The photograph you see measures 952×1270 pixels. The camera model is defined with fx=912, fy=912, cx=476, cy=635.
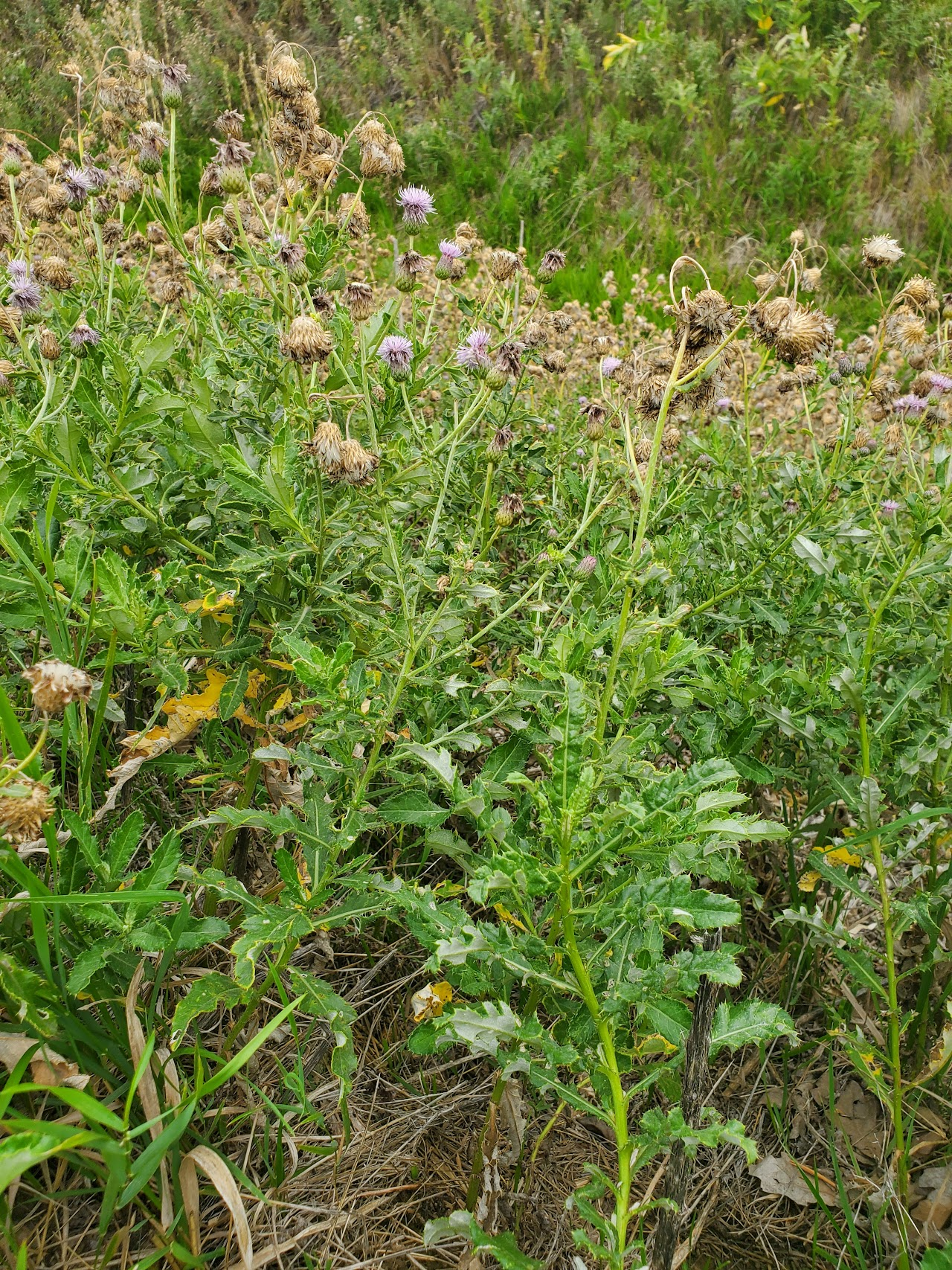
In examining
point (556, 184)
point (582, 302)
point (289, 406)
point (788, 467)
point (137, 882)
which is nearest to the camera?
point (137, 882)

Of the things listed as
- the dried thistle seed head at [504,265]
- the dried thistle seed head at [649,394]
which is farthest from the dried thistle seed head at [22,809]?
the dried thistle seed head at [504,265]

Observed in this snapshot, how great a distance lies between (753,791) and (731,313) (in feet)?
3.22

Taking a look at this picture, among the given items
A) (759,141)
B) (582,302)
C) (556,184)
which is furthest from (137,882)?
(759,141)

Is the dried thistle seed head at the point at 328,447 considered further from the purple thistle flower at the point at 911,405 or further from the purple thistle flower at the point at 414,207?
the purple thistle flower at the point at 911,405

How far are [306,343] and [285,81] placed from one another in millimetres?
647

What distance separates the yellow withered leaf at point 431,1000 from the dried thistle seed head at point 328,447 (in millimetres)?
809

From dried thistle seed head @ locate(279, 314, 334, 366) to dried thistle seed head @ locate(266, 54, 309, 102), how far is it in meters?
0.58

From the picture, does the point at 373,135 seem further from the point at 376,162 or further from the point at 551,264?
the point at 551,264

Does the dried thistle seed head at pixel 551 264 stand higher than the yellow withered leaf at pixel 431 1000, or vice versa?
the dried thistle seed head at pixel 551 264

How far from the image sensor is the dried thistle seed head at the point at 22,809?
97 cm

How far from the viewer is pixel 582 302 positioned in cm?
516

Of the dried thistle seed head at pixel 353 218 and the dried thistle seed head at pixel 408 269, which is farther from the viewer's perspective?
the dried thistle seed head at pixel 408 269

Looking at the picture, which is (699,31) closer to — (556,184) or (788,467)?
(556,184)

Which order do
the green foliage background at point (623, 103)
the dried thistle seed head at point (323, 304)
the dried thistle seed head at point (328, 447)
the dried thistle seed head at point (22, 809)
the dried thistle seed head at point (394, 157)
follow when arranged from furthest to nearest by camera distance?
the green foliage background at point (623, 103) < the dried thistle seed head at point (394, 157) < the dried thistle seed head at point (323, 304) < the dried thistle seed head at point (328, 447) < the dried thistle seed head at point (22, 809)
